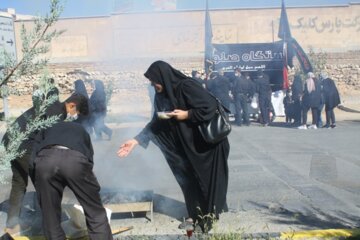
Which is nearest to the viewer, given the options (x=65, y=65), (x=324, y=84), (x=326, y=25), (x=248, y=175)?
(x=248, y=175)

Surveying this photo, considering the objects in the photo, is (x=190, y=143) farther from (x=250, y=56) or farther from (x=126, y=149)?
(x=250, y=56)

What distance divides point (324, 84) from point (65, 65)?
13.7 metres

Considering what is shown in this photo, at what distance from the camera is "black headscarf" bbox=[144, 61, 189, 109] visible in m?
4.04

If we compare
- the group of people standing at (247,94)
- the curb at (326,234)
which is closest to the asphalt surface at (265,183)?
the curb at (326,234)

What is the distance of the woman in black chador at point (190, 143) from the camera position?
4.05m

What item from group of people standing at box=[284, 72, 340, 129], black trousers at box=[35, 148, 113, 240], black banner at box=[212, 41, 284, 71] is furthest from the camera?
black banner at box=[212, 41, 284, 71]

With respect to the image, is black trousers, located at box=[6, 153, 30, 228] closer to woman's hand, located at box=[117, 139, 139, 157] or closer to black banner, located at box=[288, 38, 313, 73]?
woman's hand, located at box=[117, 139, 139, 157]

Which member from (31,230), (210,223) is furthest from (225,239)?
(31,230)

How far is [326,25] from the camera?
1157 inches

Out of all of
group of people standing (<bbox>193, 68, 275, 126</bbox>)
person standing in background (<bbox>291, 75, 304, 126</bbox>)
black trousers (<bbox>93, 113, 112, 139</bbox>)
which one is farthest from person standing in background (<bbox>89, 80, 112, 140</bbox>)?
person standing in background (<bbox>291, 75, 304, 126</bbox>)

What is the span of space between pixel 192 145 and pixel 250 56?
12.2m

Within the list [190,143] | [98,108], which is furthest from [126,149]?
[98,108]

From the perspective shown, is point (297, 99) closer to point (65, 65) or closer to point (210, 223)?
point (210, 223)

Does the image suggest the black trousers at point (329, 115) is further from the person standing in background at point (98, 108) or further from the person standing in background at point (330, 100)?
the person standing in background at point (98, 108)
